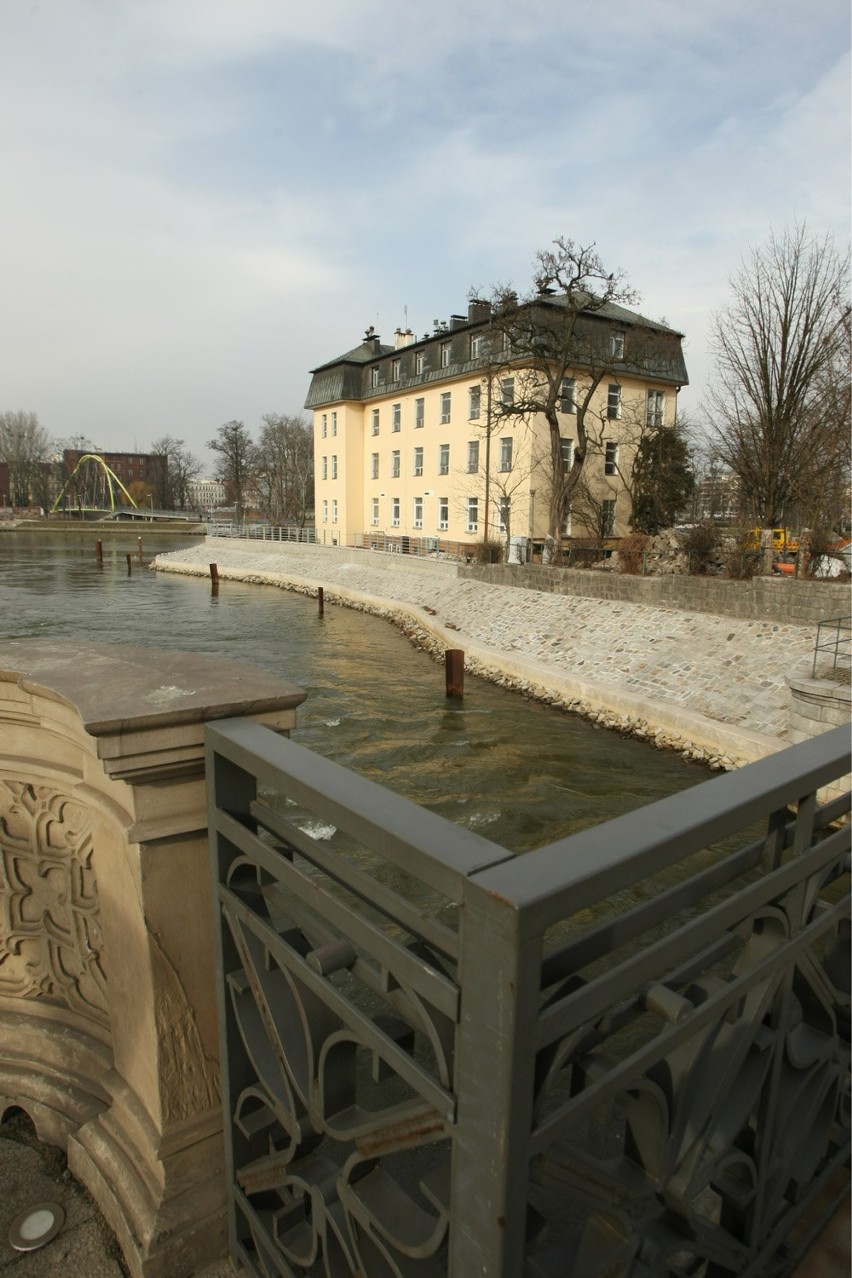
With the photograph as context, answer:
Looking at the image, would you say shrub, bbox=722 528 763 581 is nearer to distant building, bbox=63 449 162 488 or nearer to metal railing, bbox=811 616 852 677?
metal railing, bbox=811 616 852 677

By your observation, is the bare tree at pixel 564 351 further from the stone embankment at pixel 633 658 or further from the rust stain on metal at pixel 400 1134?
the rust stain on metal at pixel 400 1134

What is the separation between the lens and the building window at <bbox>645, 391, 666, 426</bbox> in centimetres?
3312

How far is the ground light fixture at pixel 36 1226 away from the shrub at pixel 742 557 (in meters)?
17.1

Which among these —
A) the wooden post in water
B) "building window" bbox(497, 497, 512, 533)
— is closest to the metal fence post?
the wooden post in water

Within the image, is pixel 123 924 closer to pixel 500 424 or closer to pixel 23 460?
pixel 500 424

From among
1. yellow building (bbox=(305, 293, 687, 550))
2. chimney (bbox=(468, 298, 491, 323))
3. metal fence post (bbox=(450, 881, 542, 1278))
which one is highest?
chimney (bbox=(468, 298, 491, 323))

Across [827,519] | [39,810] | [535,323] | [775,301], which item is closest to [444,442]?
[535,323]

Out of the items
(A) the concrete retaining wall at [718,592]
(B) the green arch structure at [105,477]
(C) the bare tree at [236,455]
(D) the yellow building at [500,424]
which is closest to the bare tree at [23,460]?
(B) the green arch structure at [105,477]

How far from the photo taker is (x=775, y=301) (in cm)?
2102

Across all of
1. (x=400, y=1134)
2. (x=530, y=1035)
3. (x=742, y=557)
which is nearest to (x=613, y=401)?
Answer: (x=742, y=557)

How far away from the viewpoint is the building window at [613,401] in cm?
3225

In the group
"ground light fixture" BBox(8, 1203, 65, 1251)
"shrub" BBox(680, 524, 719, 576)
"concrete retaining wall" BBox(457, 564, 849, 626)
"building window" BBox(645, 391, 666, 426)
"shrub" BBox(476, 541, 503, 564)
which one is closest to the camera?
"ground light fixture" BBox(8, 1203, 65, 1251)

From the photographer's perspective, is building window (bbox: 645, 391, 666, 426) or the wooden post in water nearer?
the wooden post in water

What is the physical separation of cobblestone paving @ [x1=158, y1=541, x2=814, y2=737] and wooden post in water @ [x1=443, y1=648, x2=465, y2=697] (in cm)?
234
